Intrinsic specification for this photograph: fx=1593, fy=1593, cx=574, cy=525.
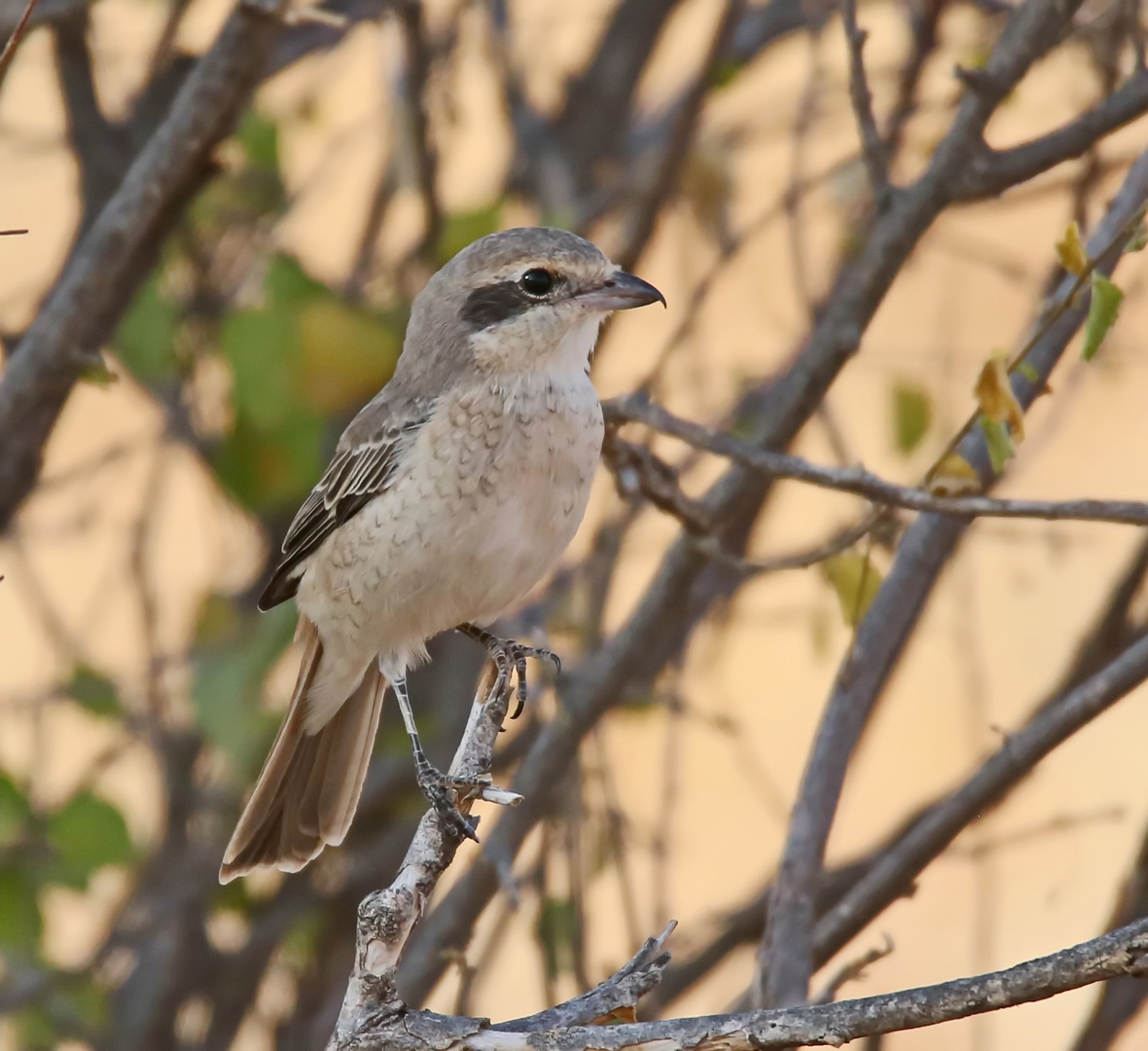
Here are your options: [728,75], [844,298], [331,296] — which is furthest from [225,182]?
[844,298]

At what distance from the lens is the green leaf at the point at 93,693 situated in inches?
174

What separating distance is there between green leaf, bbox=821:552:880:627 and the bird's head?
0.71 meters

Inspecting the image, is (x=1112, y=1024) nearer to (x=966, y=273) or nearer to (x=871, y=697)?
(x=871, y=697)

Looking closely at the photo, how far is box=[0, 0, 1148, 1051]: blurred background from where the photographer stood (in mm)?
4273

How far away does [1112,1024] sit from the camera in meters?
3.90

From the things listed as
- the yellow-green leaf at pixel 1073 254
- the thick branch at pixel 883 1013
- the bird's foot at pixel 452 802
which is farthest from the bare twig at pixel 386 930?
the yellow-green leaf at pixel 1073 254

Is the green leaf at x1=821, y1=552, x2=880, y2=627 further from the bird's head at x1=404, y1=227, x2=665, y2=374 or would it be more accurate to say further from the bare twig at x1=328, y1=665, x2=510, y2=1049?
the bare twig at x1=328, y1=665, x2=510, y2=1049

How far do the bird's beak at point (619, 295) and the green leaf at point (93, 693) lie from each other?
1.96 metres

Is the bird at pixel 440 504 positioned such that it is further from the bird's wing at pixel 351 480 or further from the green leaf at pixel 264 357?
the green leaf at pixel 264 357

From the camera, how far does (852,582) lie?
2.91 m

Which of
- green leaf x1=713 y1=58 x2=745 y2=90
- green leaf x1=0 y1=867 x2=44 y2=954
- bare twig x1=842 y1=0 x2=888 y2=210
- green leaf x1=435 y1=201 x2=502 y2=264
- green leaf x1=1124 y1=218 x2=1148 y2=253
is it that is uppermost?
green leaf x1=713 y1=58 x2=745 y2=90

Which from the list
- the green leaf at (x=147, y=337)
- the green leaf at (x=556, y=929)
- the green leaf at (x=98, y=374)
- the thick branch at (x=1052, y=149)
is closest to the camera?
the thick branch at (x=1052, y=149)

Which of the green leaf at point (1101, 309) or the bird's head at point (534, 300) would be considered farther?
the bird's head at point (534, 300)

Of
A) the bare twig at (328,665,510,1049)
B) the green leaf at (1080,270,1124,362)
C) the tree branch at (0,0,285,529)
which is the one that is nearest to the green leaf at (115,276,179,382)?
the tree branch at (0,0,285,529)
